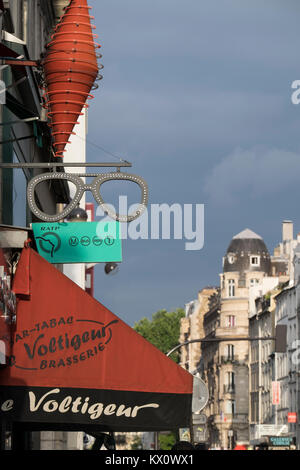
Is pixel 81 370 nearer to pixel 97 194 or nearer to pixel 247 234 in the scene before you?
pixel 97 194

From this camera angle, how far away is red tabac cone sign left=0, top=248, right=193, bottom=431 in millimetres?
11906

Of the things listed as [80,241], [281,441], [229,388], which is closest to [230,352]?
[229,388]

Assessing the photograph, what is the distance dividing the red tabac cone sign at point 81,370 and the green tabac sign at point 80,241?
0.90 meters

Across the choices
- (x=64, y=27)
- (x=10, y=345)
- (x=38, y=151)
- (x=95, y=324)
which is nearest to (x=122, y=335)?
(x=95, y=324)

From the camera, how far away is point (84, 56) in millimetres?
13539

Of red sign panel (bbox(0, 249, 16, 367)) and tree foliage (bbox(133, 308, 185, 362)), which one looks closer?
red sign panel (bbox(0, 249, 16, 367))

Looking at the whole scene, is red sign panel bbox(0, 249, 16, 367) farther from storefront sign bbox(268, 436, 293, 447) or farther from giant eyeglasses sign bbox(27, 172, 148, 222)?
storefront sign bbox(268, 436, 293, 447)

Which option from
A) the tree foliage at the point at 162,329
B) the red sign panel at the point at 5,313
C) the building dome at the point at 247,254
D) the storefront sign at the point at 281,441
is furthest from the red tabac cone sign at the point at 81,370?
the tree foliage at the point at 162,329

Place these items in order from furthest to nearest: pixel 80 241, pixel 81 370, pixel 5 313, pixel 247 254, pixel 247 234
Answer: pixel 247 234 < pixel 247 254 < pixel 80 241 < pixel 81 370 < pixel 5 313

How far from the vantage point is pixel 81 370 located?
12156mm

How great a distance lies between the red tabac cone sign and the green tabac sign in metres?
0.90

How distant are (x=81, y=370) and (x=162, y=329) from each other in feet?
505

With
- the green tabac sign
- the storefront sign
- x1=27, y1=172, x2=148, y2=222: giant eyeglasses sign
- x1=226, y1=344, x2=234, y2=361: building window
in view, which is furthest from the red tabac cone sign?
x1=226, y1=344, x2=234, y2=361: building window

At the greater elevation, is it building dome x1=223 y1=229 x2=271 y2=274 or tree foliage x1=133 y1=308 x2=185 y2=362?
building dome x1=223 y1=229 x2=271 y2=274
